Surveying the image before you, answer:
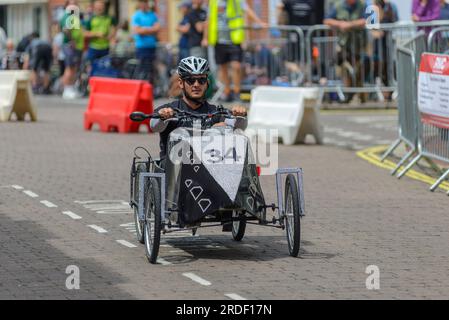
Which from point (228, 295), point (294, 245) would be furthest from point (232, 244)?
point (228, 295)

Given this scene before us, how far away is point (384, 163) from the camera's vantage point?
18562 mm

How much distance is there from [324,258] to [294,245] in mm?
265

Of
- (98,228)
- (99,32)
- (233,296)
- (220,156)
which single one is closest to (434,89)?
(98,228)

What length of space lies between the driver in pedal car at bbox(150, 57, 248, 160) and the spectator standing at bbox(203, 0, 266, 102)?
53.6 ft

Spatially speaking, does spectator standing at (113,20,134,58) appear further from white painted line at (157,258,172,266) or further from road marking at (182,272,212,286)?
road marking at (182,272,212,286)

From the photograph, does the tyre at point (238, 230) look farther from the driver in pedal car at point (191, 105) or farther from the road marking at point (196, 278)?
the road marking at point (196, 278)

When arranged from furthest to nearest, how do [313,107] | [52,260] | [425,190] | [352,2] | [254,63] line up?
1. [254,63]
2. [352,2]
3. [313,107]
4. [425,190]
5. [52,260]

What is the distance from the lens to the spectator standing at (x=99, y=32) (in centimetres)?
3183

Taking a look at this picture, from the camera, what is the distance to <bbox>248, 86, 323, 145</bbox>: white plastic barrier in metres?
21.1

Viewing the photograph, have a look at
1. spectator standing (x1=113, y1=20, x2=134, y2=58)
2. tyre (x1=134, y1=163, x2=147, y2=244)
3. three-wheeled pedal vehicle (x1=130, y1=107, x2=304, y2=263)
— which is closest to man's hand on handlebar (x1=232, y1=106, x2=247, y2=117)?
three-wheeled pedal vehicle (x1=130, y1=107, x2=304, y2=263)

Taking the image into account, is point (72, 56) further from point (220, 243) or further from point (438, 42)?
point (220, 243)

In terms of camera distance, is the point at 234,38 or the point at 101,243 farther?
the point at 234,38
